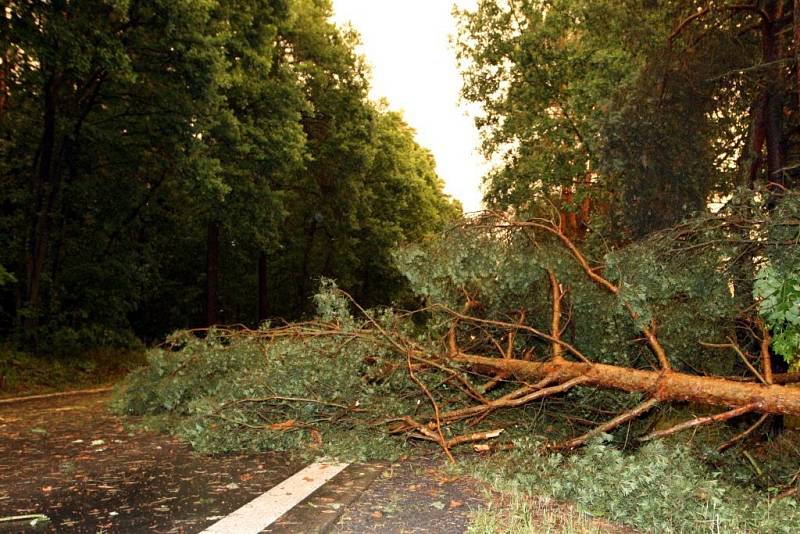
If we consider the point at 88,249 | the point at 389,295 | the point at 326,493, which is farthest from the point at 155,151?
the point at 389,295

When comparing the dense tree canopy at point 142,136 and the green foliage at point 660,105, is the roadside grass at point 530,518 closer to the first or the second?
the green foliage at point 660,105

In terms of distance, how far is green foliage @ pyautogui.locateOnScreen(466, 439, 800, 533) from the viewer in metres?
3.81

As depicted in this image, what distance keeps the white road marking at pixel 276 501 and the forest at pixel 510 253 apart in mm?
544

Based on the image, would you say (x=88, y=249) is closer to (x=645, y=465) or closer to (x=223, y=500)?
(x=223, y=500)

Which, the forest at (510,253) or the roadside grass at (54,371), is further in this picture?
the roadside grass at (54,371)

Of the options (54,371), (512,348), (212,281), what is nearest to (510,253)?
(512,348)

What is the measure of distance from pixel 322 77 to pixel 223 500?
831 inches

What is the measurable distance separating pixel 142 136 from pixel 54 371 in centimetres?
666

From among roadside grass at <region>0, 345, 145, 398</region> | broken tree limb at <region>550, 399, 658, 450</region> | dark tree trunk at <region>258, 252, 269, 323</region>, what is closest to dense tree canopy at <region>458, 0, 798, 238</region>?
broken tree limb at <region>550, 399, 658, 450</region>

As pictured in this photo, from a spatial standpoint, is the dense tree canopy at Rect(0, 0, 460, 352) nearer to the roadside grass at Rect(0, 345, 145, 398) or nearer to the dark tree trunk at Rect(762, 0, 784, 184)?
the roadside grass at Rect(0, 345, 145, 398)

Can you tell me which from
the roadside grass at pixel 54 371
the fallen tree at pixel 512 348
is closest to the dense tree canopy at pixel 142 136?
the roadside grass at pixel 54 371

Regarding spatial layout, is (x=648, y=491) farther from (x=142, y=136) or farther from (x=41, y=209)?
(x=142, y=136)

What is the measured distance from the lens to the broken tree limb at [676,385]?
496 cm

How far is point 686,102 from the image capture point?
9531mm
